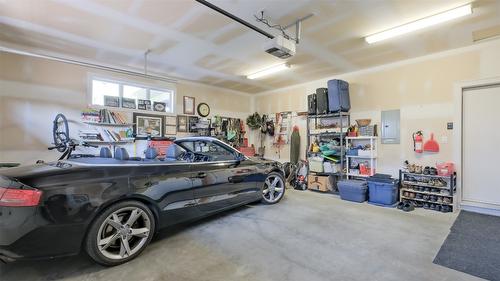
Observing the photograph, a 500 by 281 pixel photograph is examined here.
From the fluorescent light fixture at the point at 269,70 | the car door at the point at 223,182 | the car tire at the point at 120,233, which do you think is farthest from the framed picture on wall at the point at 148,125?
the car tire at the point at 120,233

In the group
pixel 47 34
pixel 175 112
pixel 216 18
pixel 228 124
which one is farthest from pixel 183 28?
pixel 228 124

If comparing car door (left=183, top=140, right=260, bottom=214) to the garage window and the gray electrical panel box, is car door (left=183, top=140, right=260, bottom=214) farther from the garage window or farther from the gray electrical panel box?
the gray electrical panel box

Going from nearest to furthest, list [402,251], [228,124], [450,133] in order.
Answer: [402,251], [450,133], [228,124]

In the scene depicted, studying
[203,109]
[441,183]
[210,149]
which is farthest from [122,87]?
[441,183]

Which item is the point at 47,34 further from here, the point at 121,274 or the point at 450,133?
the point at 450,133

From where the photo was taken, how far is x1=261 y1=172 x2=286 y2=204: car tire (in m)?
4.25

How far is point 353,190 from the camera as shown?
15.1 feet

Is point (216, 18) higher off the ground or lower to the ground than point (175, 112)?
higher

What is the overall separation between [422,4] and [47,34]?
523 cm

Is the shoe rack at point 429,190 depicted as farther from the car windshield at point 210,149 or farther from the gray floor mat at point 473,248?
the car windshield at point 210,149

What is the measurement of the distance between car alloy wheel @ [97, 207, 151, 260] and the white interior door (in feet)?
16.9

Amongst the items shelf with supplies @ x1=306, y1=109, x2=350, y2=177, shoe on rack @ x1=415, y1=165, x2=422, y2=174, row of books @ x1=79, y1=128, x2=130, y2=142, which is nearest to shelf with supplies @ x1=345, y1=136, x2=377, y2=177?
shelf with supplies @ x1=306, y1=109, x2=350, y2=177

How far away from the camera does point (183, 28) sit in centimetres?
344

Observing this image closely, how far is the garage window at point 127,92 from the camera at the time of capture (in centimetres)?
500
